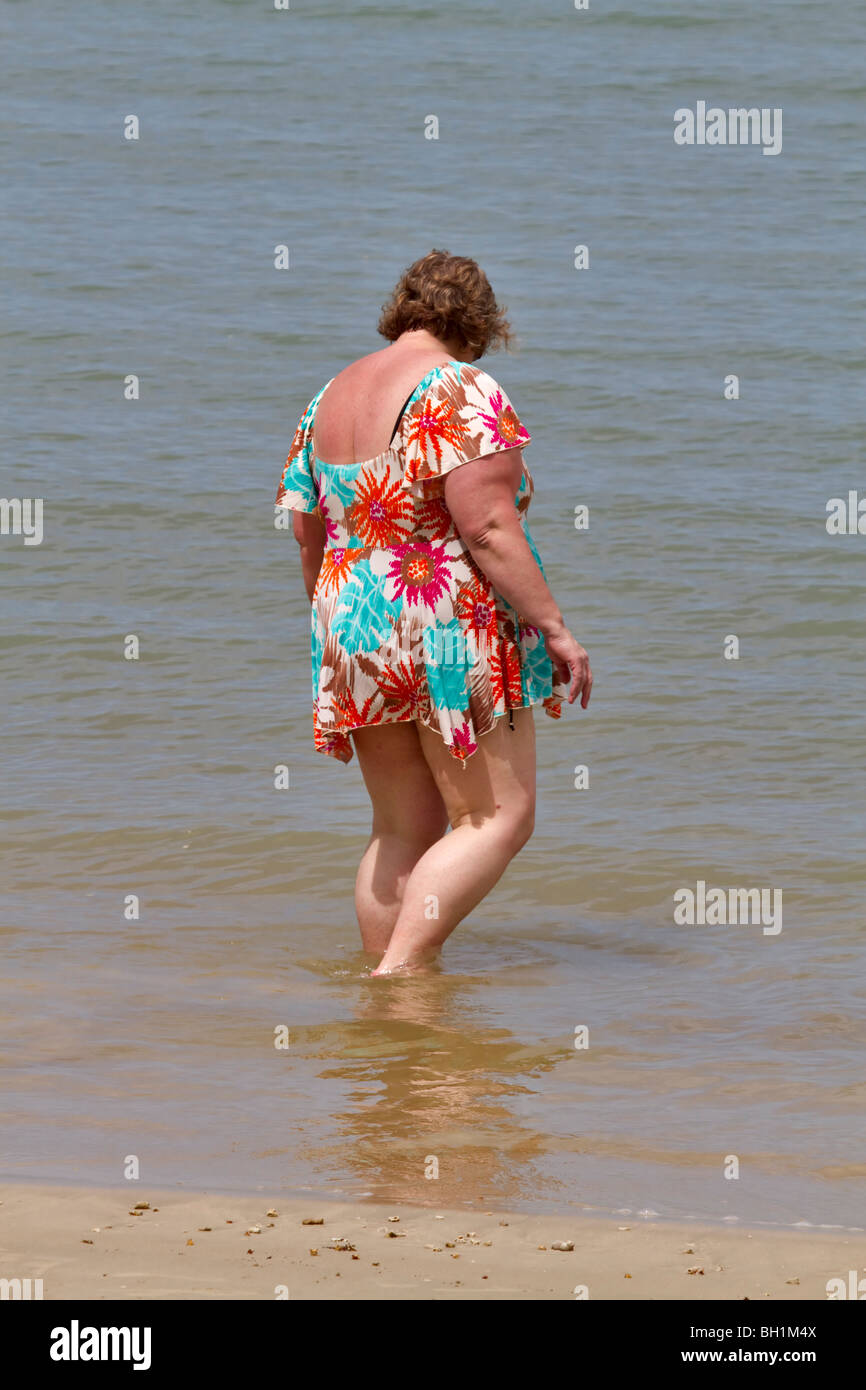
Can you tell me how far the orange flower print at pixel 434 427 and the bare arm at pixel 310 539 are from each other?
0.39 metres

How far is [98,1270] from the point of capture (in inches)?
95.3

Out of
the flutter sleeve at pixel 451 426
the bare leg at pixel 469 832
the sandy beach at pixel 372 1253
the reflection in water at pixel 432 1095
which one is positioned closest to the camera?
the sandy beach at pixel 372 1253

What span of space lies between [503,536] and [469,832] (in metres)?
0.67

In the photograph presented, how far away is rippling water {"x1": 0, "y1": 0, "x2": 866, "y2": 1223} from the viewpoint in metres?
3.34

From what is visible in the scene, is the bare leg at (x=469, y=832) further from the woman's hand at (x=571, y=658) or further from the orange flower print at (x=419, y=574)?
the orange flower print at (x=419, y=574)

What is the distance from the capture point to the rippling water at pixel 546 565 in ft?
11.0

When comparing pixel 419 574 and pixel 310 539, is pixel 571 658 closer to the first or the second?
pixel 419 574

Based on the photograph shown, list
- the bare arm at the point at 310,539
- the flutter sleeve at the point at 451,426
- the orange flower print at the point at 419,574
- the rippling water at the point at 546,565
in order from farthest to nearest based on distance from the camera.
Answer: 1. the bare arm at the point at 310,539
2. the orange flower print at the point at 419,574
3. the flutter sleeve at the point at 451,426
4. the rippling water at the point at 546,565

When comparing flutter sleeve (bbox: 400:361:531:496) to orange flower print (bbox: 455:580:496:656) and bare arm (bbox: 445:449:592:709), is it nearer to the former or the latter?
Result: bare arm (bbox: 445:449:592:709)

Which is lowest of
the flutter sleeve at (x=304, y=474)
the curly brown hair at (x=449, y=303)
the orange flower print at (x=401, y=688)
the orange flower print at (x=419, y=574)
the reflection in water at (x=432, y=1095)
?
the reflection in water at (x=432, y=1095)

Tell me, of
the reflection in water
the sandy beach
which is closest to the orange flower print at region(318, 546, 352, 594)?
the reflection in water

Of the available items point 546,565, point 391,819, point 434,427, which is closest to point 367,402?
point 434,427

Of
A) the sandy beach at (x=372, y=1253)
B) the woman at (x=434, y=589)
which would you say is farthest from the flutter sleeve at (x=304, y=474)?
the sandy beach at (x=372, y=1253)

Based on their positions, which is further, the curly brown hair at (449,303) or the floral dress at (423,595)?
the curly brown hair at (449,303)
